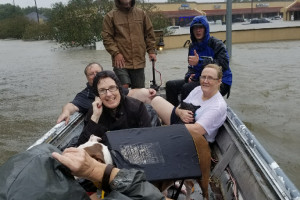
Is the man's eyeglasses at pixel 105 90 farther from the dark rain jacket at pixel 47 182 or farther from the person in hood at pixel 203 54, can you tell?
the person in hood at pixel 203 54

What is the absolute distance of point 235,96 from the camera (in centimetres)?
805

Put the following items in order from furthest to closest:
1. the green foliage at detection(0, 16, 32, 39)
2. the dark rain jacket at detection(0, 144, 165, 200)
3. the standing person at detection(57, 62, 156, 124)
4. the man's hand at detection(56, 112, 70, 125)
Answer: the green foliage at detection(0, 16, 32, 39), the standing person at detection(57, 62, 156, 124), the man's hand at detection(56, 112, 70, 125), the dark rain jacket at detection(0, 144, 165, 200)

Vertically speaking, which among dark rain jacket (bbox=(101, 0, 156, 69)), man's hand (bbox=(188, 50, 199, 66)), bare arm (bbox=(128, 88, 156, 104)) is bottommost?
bare arm (bbox=(128, 88, 156, 104))

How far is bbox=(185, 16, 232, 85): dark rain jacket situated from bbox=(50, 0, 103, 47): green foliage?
59.2 feet

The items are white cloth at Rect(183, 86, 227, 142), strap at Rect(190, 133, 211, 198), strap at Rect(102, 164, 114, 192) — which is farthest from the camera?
white cloth at Rect(183, 86, 227, 142)

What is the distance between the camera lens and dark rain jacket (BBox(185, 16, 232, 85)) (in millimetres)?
3898

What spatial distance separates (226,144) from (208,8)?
54533 millimetres

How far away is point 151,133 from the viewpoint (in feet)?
6.81

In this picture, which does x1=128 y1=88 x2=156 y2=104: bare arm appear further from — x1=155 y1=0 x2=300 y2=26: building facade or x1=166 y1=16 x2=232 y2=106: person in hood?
x1=155 y1=0 x2=300 y2=26: building facade

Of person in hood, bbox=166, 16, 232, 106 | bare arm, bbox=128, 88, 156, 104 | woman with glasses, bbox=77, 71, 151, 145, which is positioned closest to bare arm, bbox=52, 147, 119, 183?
woman with glasses, bbox=77, 71, 151, 145

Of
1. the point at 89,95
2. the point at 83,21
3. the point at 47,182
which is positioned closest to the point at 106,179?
the point at 47,182

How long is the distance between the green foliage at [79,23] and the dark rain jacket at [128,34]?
1729cm

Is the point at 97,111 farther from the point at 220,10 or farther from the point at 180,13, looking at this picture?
the point at 220,10

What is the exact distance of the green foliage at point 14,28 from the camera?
1946 inches
